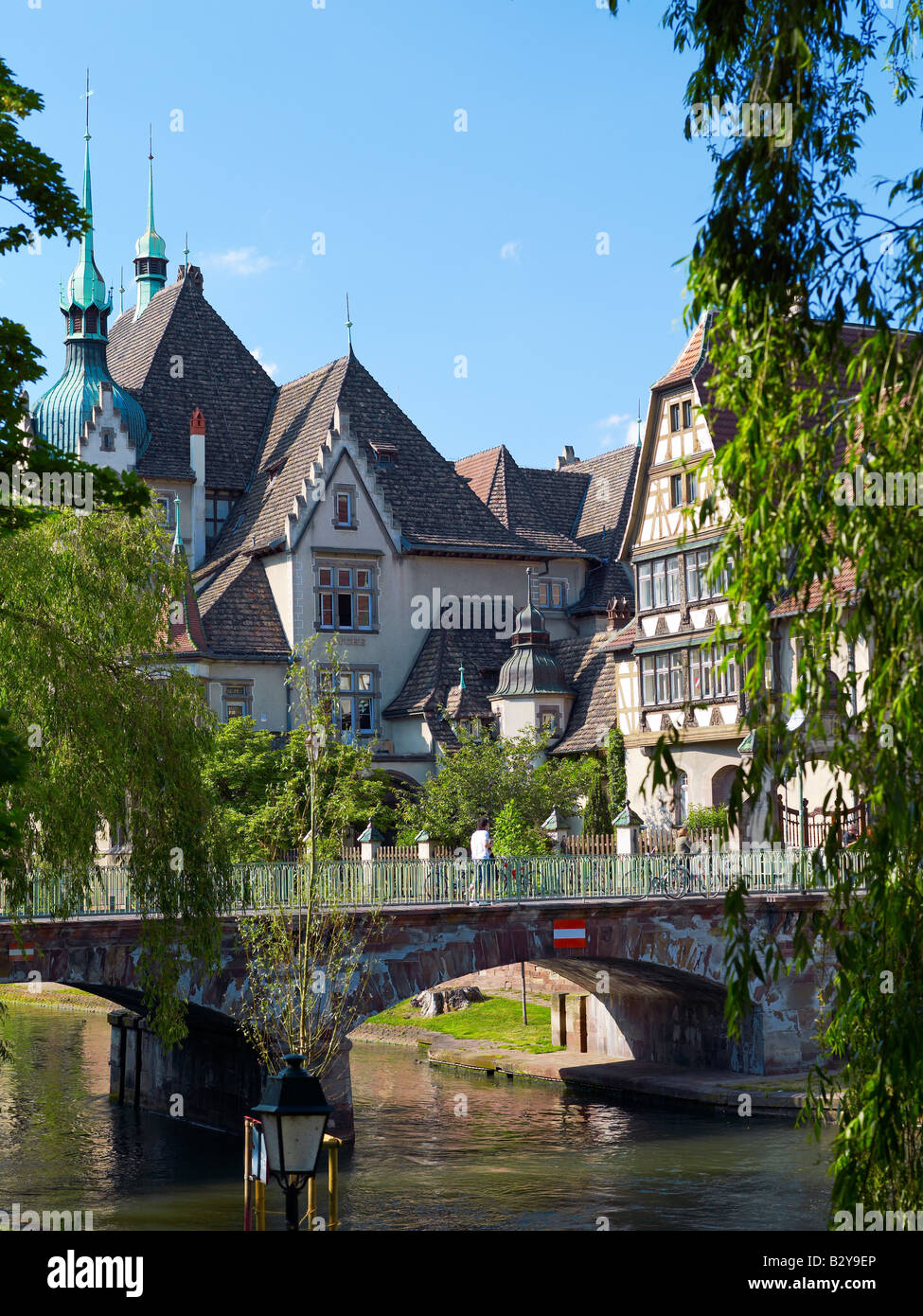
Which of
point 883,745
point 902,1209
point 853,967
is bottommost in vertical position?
point 902,1209

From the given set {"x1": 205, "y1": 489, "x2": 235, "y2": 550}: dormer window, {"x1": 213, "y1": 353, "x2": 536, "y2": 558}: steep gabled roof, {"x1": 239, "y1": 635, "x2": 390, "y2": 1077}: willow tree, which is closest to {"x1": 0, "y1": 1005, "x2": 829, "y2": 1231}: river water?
{"x1": 239, "y1": 635, "x2": 390, "y2": 1077}: willow tree

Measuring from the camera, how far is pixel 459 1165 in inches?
1217

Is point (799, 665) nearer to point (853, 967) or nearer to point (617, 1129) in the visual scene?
point (853, 967)

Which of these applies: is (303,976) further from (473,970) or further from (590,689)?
(590,689)

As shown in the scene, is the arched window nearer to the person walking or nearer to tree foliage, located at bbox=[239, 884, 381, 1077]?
the person walking

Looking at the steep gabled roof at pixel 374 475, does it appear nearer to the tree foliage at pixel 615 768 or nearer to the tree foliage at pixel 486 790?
the tree foliage at pixel 486 790

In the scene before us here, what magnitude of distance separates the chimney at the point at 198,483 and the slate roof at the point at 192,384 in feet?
1.48

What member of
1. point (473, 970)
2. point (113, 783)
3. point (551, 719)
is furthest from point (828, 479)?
point (551, 719)

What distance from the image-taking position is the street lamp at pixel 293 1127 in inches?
481

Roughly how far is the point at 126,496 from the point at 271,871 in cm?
1725

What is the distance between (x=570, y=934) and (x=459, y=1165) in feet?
21.1

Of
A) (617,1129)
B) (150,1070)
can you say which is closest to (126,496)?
(617,1129)

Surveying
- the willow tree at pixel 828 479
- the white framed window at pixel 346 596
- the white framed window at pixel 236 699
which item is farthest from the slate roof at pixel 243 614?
the willow tree at pixel 828 479

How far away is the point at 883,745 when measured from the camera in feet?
33.7
